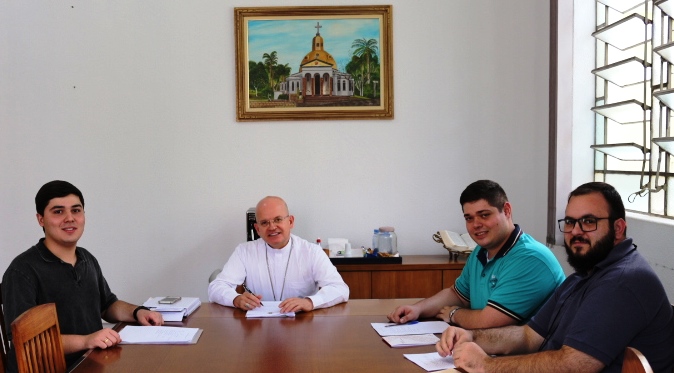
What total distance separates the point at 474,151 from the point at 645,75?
1444mm

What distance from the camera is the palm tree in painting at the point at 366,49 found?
4.55 metres

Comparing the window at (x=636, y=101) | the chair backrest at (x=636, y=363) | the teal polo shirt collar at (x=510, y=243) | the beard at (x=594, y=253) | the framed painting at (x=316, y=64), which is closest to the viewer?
the chair backrest at (x=636, y=363)

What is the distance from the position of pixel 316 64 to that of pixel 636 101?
6.92ft

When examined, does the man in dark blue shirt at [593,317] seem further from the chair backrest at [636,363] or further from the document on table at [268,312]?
the document on table at [268,312]

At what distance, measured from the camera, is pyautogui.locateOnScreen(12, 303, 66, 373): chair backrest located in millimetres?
2002

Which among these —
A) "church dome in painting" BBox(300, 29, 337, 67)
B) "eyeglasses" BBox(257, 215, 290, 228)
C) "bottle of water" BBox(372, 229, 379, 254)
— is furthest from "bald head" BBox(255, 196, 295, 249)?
"church dome in painting" BBox(300, 29, 337, 67)

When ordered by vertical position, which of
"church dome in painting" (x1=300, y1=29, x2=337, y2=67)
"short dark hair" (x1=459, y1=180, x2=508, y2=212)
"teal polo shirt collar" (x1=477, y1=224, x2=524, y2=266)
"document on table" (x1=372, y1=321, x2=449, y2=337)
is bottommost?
"document on table" (x1=372, y1=321, x2=449, y2=337)

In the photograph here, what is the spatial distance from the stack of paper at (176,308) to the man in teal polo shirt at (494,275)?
35.6 inches

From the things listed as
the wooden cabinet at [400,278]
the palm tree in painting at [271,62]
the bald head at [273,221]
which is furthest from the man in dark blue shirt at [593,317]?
the palm tree in painting at [271,62]

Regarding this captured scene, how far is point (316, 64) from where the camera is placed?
4.57 m

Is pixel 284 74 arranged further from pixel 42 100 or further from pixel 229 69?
pixel 42 100

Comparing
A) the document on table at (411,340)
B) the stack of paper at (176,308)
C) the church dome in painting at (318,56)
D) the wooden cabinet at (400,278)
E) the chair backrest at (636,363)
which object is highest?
the church dome in painting at (318,56)

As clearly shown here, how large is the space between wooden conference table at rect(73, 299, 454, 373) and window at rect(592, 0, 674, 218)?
159cm

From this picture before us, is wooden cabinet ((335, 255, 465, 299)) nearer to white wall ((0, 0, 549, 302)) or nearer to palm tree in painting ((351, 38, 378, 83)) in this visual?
white wall ((0, 0, 549, 302))
